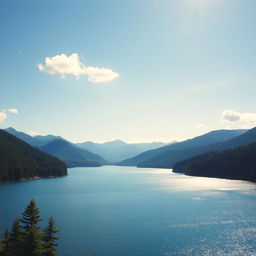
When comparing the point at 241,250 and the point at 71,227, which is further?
the point at 71,227

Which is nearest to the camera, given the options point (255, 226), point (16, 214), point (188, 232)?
point (188, 232)

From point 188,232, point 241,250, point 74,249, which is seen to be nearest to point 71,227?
point 74,249

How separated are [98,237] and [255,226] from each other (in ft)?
160

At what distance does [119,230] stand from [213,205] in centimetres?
5976

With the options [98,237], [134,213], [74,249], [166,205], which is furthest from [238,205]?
[74,249]

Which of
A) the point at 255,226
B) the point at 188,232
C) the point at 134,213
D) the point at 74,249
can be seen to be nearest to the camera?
the point at 74,249

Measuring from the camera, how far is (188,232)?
8300 centimetres

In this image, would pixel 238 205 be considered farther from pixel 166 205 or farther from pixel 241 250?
pixel 241 250

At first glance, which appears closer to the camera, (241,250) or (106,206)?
(241,250)

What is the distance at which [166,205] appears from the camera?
132 metres

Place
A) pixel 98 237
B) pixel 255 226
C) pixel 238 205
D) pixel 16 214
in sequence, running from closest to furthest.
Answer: pixel 98 237, pixel 255 226, pixel 16 214, pixel 238 205

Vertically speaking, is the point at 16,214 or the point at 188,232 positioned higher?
the point at 16,214

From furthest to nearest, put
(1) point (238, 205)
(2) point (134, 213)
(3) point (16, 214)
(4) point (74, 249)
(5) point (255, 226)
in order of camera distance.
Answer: (1) point (238, 205), (2) point (134, 213), (3) point (16, 214), (5) point (255, 226), (4) point (74, 249)

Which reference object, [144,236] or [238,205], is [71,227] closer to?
[144,236]
